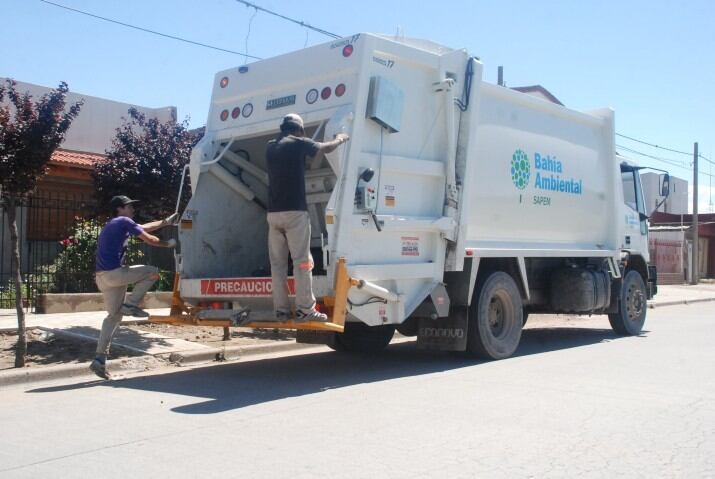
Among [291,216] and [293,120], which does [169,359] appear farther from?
[293,120]

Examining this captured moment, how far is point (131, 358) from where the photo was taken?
916 cm

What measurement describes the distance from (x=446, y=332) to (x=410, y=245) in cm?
145

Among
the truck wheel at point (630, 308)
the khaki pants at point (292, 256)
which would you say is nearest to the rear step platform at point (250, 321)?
the khaki pants at point (292, 256)

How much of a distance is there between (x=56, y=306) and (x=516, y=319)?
A: 695cm

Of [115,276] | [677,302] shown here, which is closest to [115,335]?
[115,276]

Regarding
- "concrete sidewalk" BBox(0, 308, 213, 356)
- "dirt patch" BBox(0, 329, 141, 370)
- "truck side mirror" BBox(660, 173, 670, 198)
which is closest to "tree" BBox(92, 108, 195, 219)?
"concrete sidewalk" BBox(0, 308, 213, 356)

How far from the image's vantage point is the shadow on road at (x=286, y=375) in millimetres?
7242

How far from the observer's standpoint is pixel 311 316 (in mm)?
7250

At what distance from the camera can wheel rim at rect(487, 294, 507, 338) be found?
31.9 ft

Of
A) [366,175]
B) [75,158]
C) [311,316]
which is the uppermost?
[75,158]

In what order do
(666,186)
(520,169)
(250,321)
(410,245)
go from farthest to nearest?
(666,186)
(520,169)
(410,245)
(250,321)

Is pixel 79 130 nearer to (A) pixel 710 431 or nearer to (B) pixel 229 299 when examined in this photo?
(B) pixel 229 299

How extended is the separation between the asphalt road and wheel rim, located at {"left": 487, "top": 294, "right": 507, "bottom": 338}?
16.6 inches

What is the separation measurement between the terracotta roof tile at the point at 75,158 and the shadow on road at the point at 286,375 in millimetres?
7835
